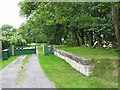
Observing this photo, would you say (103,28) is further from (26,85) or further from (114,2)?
(26,85)

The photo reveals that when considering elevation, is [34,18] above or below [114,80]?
above

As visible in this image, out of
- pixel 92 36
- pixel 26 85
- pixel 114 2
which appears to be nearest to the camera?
pixel 26 85

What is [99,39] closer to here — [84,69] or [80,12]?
[80,12]

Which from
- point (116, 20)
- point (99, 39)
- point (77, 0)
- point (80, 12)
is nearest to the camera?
point (77, 0)

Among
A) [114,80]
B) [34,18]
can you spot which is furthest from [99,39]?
[114,80]

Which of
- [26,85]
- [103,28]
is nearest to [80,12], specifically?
[103,28]

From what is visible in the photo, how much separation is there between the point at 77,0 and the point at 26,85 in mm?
5181

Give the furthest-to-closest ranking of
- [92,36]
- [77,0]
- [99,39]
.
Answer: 1. [92,36]
2. [99,39]
3. [77,0]

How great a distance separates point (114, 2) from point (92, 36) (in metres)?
17.3

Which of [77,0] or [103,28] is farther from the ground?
[77,0]

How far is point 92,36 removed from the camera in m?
→ 27.5

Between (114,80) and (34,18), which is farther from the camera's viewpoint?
(34,18)

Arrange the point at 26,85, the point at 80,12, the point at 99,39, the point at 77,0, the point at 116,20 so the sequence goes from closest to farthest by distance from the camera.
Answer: the point at 26,85 → the point at 77,0 → the point at 116,20 → the point at 80,12 → the point at 99,39

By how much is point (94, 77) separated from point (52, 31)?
19.8 m
